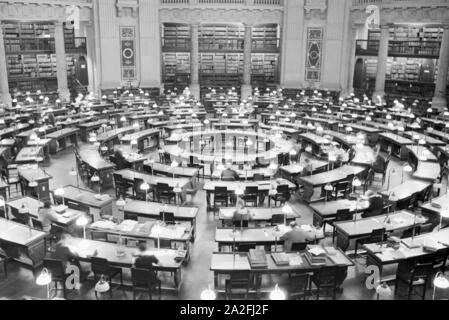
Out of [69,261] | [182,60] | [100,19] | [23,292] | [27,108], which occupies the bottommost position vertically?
[23,292]

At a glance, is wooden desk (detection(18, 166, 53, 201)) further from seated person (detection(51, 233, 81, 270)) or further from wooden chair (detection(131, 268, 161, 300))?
wooden chair (detection(131, 268, 161, 300))

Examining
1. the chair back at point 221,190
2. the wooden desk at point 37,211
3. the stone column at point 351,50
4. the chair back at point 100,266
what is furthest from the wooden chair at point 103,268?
the stone column at point 351,50

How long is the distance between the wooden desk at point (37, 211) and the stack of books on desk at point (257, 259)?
4006 mm

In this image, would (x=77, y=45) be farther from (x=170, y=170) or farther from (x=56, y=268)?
(x=56, y=268)

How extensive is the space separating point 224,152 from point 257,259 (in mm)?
10268

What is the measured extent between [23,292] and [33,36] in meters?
23.7

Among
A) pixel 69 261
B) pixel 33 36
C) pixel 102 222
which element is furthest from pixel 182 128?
pixel 33 36

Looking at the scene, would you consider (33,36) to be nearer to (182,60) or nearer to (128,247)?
(182,60)

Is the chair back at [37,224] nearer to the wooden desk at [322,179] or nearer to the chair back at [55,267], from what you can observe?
the chair back at [55,267]

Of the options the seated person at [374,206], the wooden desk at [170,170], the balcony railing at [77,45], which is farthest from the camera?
the balcony railing at [77,45]

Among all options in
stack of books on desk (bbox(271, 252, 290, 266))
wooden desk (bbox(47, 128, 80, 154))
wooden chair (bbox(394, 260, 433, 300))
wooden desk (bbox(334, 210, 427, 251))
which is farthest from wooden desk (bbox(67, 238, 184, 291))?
wooden desk (bbox(47, 128, 80, 154))

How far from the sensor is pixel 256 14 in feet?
91.9

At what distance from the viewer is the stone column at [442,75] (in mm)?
24047
